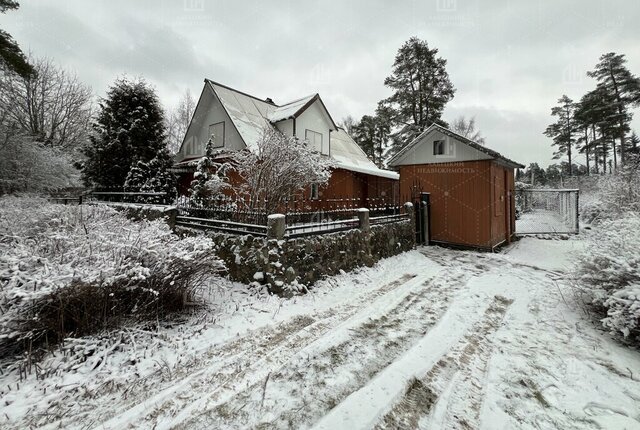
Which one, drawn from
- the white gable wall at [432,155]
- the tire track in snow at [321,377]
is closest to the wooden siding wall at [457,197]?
the white gable wall at [432,155]

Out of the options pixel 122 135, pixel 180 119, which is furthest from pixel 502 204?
pixel 180 119

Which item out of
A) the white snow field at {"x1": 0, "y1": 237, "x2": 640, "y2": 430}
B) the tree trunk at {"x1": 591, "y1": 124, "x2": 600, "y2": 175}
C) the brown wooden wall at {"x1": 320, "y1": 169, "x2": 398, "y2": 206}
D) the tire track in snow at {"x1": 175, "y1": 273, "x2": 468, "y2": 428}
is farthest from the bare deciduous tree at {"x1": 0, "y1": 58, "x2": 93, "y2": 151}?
the tree trunk at {"x1": 591, "y1": 124, "x2": 600, "y2": 175}

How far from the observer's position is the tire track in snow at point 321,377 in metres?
2.16

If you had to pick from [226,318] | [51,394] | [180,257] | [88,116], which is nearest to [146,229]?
[180,257]

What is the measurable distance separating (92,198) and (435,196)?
661 inches

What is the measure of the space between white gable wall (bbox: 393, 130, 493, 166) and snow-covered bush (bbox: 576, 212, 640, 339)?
510 centimetres

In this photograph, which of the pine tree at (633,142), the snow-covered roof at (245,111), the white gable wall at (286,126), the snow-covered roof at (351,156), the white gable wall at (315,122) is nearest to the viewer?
the snow-covered roof at (245,111)

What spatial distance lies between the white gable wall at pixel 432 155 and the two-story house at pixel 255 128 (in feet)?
6.49

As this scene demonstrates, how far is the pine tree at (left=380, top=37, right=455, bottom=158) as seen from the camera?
19.9m

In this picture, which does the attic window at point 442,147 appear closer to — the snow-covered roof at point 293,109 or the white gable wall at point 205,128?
the snow-covered roof at point 293,109

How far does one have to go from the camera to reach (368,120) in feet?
88.9

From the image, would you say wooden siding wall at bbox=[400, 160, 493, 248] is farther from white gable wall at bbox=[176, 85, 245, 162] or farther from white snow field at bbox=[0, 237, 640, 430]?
white gable wall at bbox=[176, 85, 245, 162]

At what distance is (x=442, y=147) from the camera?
10109mm

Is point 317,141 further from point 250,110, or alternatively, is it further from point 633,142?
point 633,142
